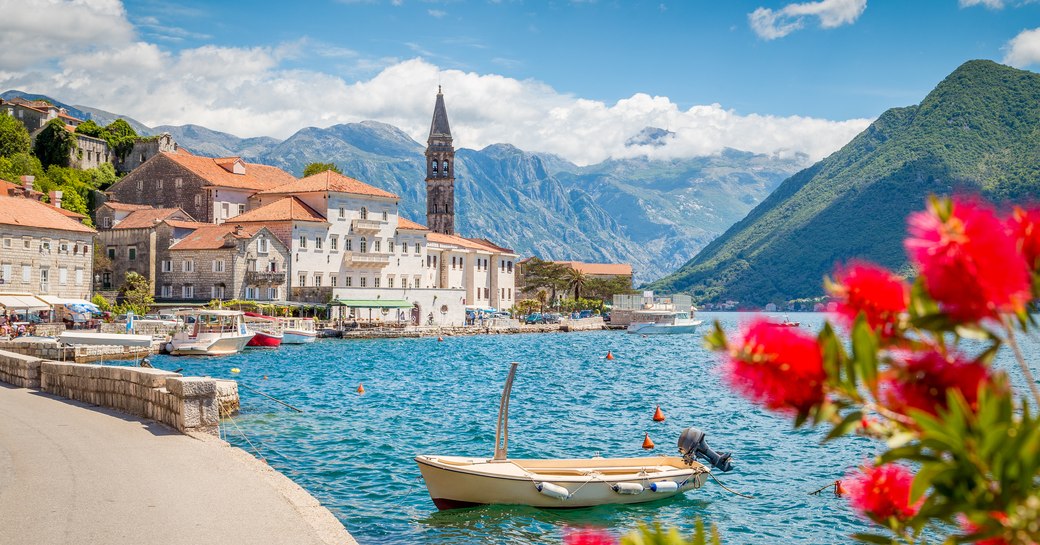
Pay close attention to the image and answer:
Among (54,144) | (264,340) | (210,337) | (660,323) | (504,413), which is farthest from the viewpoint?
(660,323)

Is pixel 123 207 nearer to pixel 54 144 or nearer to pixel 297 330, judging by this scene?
pixel 54 144

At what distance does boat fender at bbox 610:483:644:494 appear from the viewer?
1642cm

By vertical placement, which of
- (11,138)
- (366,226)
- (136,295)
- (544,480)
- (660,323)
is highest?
(11,138)

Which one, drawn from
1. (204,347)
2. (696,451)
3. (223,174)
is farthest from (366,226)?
(696,451)

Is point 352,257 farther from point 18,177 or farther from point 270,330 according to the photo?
point 18,177

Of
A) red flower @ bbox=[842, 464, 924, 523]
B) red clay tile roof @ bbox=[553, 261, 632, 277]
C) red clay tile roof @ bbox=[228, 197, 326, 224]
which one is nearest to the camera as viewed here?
red flower @ bbox=[842, 464, 924, 523]

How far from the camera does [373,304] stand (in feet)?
259

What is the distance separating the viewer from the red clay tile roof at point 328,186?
80375 millimetres

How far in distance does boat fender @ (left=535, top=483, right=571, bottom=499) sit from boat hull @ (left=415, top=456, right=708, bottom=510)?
0.04 m

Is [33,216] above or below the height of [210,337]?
above

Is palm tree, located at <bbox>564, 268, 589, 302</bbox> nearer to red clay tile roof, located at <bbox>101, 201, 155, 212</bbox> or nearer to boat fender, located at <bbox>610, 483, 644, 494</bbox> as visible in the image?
red clay tile roof, located at <bbox>101, 201, 155, 212</bbox>

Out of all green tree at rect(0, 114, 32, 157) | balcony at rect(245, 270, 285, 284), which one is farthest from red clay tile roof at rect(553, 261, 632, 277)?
green tree at rect(0, 114, 32, 157)

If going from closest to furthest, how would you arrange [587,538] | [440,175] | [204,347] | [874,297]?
[874,297] < [587,538] < [204,347] < [440,175]

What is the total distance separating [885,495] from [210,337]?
53.3 m
